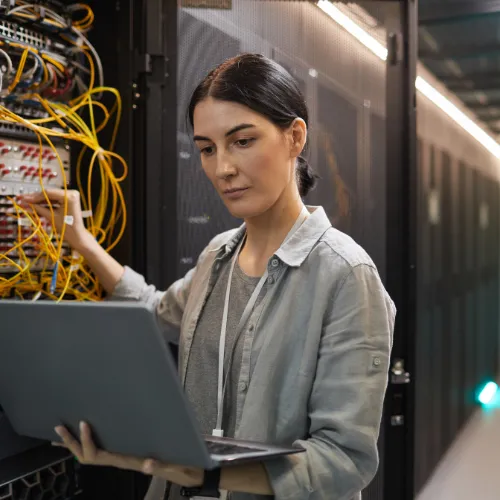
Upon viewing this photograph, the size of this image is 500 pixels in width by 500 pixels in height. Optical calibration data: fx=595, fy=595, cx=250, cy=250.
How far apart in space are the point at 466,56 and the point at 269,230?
7.74ft

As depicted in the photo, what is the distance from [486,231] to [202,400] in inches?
145

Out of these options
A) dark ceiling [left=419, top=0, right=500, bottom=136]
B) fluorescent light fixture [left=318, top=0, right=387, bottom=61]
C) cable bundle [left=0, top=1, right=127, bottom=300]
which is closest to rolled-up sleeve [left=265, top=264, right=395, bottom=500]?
cable bundle [left=0, top=1, right=127, bottom=300]

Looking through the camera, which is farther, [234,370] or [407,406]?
[407,406]

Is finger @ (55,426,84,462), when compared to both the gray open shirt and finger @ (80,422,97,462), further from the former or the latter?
the gray open shirt

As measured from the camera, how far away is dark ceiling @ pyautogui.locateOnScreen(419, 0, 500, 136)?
2.72 meters

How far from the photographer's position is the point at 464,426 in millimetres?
4129

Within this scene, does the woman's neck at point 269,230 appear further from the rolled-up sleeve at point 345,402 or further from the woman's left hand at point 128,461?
the woman's left hand at point 128,461

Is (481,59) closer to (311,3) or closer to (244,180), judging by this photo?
(311,3)

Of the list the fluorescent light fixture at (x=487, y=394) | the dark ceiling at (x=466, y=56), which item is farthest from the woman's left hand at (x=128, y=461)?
the fluorescent light fixture at (x=487, y=394)

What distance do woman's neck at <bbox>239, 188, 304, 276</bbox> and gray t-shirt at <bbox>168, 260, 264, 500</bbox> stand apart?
0.11ft

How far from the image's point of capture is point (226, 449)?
95 centimetres

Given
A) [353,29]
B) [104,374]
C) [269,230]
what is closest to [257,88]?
[269,230]

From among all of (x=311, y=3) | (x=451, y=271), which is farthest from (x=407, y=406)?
(x=451, y=271)

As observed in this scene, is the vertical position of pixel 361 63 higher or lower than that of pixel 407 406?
higher
